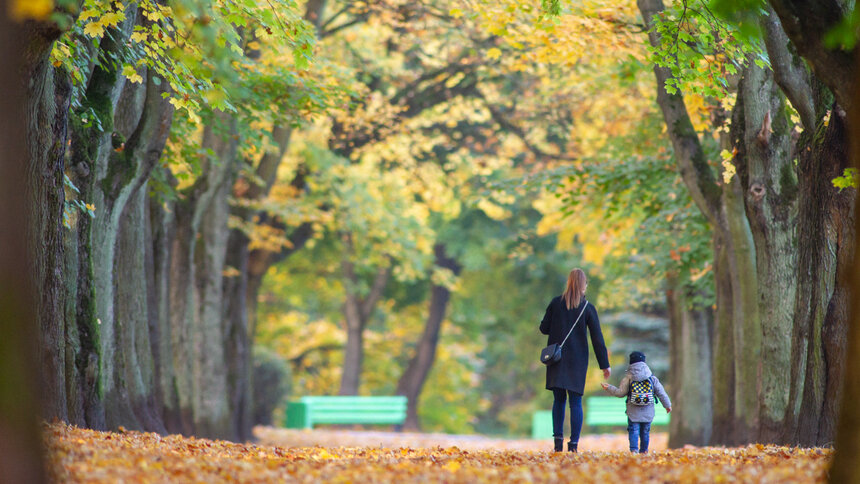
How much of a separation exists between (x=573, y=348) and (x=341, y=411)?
17.6m

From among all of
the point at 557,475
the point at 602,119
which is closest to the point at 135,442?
the point at 557,475

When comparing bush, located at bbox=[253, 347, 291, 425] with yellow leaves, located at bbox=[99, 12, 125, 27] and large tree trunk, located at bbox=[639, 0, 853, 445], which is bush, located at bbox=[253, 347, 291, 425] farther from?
yellow leaves, located at bbox=[99, 12, 125, 27]

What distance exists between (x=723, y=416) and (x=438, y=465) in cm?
728

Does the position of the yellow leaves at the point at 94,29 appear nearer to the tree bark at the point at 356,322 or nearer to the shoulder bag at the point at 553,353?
the shoulder bag at the point at 553,353

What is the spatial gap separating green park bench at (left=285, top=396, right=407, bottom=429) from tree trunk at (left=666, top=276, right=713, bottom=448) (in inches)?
Answer: 406

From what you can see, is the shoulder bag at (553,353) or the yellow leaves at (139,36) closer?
the yellow leaves at (139,36)

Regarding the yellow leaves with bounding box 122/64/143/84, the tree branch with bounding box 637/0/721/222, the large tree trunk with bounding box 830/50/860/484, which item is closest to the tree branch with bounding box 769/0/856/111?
the large tree trunk with bounding box 830/50/860/484

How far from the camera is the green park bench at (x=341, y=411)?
83.8ft

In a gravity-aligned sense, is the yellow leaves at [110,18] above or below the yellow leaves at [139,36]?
below

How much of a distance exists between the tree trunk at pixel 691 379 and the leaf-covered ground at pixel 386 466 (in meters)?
9.28

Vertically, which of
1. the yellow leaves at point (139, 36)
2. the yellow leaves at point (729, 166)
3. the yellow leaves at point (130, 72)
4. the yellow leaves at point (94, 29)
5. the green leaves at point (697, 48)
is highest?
the green leaves at point (697, 48)

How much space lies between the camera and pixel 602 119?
65.8 ft

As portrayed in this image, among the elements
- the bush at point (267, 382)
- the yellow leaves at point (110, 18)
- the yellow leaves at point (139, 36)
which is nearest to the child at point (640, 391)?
the yellow leaves at point (139, 36)

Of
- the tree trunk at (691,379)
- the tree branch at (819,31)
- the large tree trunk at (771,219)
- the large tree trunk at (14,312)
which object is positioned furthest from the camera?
the tree trunk at (691,379)
